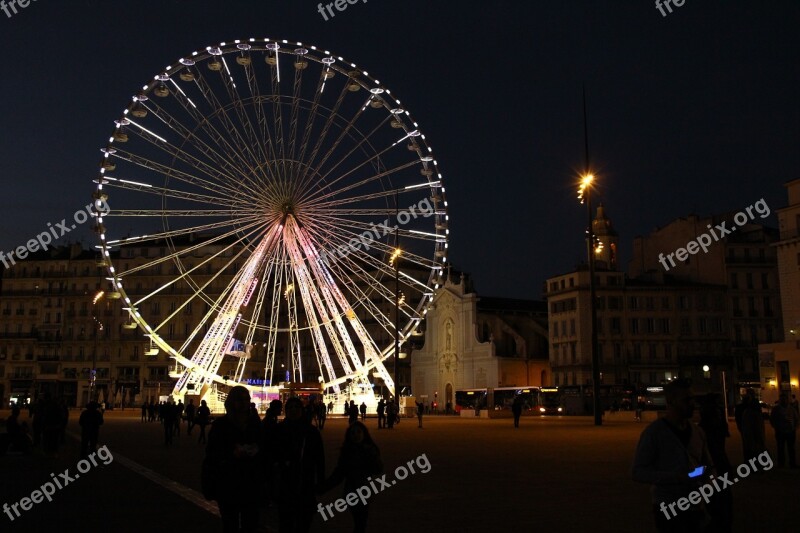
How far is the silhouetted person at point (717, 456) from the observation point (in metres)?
7.91

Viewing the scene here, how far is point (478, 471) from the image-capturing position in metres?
20.0

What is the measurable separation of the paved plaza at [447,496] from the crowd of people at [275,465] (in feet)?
7.75

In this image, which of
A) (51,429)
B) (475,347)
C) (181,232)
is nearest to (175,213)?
(181,232)

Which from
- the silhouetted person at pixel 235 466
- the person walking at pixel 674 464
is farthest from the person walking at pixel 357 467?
the person walking at pixel 674 464

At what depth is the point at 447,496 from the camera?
15.2 meters

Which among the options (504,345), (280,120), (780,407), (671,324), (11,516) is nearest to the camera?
(11,516)

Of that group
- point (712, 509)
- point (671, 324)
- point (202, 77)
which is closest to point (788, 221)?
point (671, 324)

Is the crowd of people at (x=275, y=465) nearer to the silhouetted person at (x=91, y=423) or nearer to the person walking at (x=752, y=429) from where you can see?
the person walking at (x=752, y=429)

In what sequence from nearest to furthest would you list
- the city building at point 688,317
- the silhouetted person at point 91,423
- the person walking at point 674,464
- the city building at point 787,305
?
1. the person walking at point 674,464
2. the silhouetted person at point 91,423
3. the city building at point 787,305
4. the city building at point 688,317

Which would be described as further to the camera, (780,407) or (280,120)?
(280,120)

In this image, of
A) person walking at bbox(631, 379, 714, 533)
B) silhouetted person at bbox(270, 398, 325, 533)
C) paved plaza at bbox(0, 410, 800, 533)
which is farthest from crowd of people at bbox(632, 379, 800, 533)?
paved plaza at bbox(0, 410, 800, 533)

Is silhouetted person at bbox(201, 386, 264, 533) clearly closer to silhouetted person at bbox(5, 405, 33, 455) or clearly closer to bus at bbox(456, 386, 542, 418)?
silhouetted person at bbox(5, 405, 33, 455)

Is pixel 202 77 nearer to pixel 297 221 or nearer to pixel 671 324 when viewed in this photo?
pixel 297 221

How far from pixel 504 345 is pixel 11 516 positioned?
302 ft
